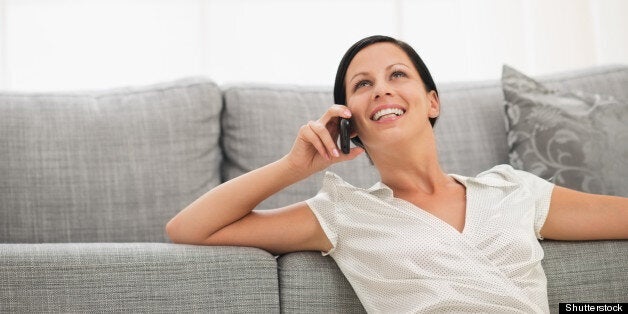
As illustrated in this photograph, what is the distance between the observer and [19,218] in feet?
6.61

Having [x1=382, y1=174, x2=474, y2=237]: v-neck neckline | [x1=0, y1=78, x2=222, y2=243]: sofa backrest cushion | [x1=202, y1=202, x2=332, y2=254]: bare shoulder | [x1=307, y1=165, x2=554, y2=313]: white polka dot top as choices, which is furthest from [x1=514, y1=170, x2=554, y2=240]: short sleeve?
[x1=0, y1=78, x2=222, y2=243]: sofa backrest cushion

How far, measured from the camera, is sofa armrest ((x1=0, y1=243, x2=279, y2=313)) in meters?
1.41

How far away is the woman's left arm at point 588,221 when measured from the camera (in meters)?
1.60

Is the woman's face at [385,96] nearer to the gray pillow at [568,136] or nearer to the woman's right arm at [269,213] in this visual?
the woman's right arm at [269,213]

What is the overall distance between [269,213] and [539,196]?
1.98 ft

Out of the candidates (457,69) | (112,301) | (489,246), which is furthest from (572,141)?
(112,301)

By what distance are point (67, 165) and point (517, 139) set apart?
130cm

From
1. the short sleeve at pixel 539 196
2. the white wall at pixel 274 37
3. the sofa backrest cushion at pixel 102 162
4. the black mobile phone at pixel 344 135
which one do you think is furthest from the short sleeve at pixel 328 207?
the white wall at pixel 274 37

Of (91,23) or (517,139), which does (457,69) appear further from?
(91,23)

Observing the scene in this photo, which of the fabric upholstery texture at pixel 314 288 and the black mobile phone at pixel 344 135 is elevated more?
the black mobile phone at pixel 344 135

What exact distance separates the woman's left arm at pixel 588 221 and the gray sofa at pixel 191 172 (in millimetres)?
23

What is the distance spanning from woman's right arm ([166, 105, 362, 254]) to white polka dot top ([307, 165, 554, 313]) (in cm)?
5

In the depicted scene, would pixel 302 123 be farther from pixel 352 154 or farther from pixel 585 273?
pixel 585 273

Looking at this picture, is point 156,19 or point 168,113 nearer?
point 168,113
